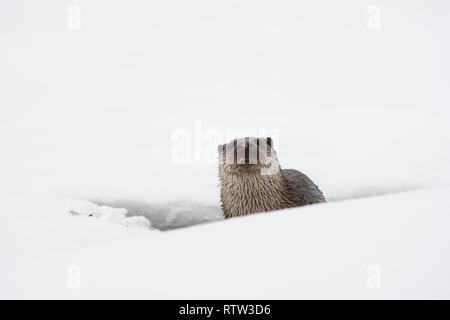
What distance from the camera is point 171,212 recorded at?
12.7 feet

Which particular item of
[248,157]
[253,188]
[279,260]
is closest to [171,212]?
[253,188]

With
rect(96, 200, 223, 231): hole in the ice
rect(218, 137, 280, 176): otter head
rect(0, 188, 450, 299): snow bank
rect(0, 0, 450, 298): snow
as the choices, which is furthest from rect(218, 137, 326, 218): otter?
rect(0, 188, 450, 299): snow bank

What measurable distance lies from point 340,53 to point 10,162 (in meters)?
17.3

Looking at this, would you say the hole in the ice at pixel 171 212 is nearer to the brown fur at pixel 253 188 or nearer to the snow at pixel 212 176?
the snow at pixel 212 176

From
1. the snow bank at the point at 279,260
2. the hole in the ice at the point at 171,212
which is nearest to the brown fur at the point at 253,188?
the hole in the ice at the point at 171,212

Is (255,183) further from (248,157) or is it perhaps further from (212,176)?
(212,176)

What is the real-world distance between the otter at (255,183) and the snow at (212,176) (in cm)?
59

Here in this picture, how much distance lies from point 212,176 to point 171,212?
105 cm

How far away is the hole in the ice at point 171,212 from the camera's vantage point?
376 cm

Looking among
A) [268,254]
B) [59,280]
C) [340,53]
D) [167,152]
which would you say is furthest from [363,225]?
[340,53]

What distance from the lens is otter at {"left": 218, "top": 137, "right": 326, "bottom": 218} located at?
3.13 meters

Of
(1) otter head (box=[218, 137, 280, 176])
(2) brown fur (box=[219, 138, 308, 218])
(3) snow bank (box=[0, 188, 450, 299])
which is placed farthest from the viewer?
(2) brown fur (box=[219, 138, 308, 218])

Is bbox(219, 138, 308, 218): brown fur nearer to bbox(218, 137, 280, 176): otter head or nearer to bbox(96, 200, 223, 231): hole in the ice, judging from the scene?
bbox(218, 137, 280, 176): otter head

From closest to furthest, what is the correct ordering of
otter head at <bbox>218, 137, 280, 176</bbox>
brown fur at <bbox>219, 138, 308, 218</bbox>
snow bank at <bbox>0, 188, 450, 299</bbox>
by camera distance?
1. snow bank at <bbox>0, 188, 450, 299</bbox>
2. otter head at <bbox>218, 137, 280, 176</bbox>
3. brown fur at <bbox>219, 138, 308, 218</bbox>
